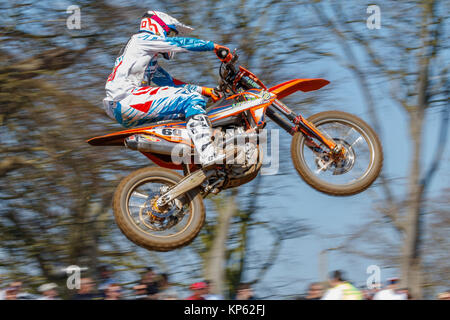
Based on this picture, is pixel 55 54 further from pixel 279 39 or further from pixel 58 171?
pixel 279 39

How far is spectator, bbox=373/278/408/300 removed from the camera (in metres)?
6.81

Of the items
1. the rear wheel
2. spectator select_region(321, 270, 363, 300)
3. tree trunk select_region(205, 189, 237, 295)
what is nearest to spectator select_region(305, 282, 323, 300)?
spectator select_region(321, 270, 363, 300)

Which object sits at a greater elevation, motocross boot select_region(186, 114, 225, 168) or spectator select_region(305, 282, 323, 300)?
motocross boot select_region(186, 114, 225, 168)

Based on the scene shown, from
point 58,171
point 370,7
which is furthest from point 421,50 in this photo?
point 58,171

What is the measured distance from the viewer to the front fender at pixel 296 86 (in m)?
6.32

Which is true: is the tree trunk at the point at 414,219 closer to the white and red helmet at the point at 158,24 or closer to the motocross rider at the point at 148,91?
the motocross rider at the point at 148,91

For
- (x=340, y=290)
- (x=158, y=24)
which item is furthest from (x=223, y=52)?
(x=340, y=290)

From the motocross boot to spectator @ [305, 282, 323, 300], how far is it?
228 cm

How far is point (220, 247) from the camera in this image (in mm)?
11781

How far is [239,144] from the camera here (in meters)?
5.93

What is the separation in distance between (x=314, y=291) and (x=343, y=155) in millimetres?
1834

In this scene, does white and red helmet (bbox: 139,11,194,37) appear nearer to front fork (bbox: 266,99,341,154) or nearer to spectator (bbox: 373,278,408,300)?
front fork (bbox: 266,99,341,154)

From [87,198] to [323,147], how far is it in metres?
5.47
